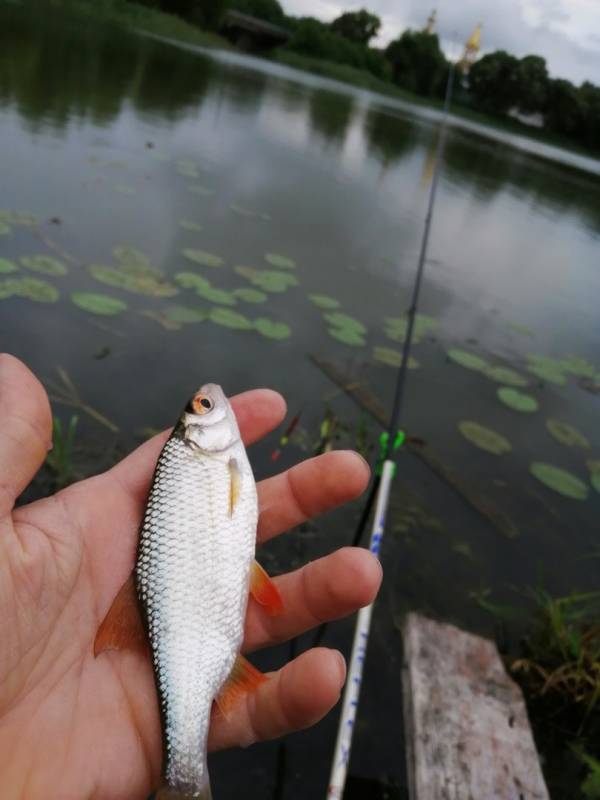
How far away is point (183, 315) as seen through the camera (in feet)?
17.8

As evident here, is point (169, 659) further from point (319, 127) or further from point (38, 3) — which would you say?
point (38, 3)

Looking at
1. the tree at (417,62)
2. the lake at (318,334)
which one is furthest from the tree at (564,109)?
the lake at (318,334)

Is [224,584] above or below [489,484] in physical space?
above

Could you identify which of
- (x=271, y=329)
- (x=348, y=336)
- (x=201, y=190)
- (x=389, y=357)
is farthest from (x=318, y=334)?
(x=201, y=190)

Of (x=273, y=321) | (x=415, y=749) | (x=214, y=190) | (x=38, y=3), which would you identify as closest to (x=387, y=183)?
(x=214, y=190)

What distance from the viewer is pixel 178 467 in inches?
77.9

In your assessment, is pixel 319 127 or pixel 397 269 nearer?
pixel 397 269

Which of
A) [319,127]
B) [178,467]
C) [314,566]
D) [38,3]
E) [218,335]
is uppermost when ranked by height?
[38,3]

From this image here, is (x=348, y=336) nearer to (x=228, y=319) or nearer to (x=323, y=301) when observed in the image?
Result: (x=323, y=301)

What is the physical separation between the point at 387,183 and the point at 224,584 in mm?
13741

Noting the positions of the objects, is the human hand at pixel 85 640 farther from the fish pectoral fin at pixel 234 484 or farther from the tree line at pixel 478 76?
the tree line at pixel 478 76

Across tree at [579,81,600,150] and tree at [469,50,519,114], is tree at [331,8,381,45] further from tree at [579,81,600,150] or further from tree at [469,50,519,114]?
tree at [579,81,600,150]

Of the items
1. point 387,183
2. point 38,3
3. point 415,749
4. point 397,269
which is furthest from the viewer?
point 38,3

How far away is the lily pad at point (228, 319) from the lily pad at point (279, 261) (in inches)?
68.5
